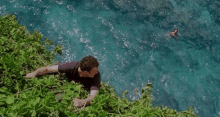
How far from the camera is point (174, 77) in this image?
23.5 ft

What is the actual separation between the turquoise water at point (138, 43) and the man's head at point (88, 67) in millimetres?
2982

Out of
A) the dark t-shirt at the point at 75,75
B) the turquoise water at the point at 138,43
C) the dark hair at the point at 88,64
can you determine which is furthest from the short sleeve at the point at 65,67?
the turquoise water at the point at 138,43

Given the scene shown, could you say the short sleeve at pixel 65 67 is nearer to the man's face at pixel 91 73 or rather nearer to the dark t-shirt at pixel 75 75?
the dark t-shirt at pixel 75 75

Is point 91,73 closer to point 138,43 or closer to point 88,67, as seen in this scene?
point 88,67

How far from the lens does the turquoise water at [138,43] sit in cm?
675

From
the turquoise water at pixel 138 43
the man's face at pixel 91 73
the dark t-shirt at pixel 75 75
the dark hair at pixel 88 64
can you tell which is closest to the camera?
the dark hair at pixel 88 64

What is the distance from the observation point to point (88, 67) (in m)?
3.38

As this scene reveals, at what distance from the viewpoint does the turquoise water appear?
675 centimetres

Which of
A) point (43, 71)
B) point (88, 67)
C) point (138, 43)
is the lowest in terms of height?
point (138, 43)

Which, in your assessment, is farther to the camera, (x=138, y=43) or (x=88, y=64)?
(x=138, y=43)

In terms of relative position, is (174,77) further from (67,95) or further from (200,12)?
(67,95)

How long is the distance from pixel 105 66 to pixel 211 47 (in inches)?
192

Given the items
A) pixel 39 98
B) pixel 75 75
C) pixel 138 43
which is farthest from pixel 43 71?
pixel 138 43

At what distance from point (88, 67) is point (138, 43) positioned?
180 inches
